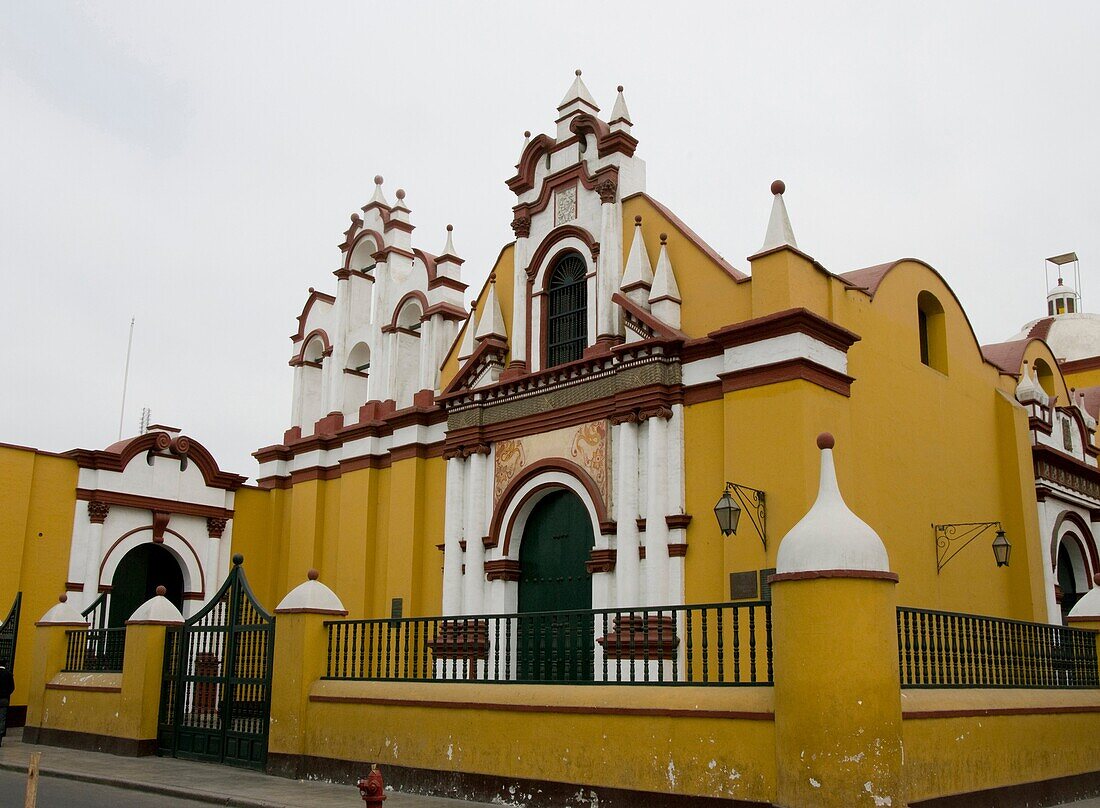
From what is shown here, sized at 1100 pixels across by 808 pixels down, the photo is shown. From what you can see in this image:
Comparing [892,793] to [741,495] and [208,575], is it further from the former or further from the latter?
[208,575]

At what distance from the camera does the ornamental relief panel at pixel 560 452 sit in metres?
15.1

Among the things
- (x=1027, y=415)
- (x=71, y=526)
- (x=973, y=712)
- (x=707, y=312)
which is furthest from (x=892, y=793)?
(x=71, y=526)

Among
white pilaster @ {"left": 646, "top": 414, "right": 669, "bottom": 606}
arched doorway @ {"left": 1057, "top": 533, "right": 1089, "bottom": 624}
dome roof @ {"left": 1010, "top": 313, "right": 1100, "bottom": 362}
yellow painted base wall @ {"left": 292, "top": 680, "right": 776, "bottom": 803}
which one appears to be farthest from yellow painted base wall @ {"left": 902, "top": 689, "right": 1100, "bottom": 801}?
dome roof @ {"left": 1010, "top": 313, "right": 1100, "bottom": 362}

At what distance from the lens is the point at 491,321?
17453 millimetres

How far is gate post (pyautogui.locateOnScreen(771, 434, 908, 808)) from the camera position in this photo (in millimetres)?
7625

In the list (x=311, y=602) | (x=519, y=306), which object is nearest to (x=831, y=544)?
(x=311, y=602)

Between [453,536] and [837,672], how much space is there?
9.73 metres

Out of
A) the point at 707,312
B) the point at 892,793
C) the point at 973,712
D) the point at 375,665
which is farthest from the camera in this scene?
the point at 707,312

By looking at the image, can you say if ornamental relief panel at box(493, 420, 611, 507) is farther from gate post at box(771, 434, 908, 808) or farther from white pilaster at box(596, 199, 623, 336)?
gate post at box(771, 434, 908, 808)

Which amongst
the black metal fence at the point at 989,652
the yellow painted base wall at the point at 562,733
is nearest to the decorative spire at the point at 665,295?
the black metal fence at the point at 989,652

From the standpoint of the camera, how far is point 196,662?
1390cm

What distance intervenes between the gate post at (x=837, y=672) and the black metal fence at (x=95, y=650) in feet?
33.6

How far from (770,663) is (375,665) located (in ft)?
18.1

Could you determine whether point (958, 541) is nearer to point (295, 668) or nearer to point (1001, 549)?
point (1001, 549)
